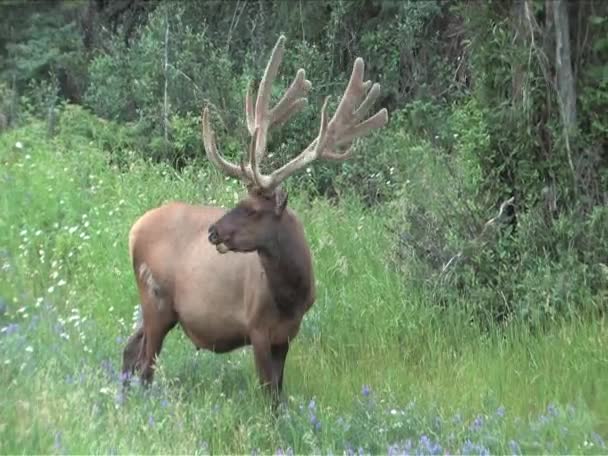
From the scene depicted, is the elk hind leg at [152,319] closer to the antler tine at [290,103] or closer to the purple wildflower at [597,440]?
the antler tine at [290,103]

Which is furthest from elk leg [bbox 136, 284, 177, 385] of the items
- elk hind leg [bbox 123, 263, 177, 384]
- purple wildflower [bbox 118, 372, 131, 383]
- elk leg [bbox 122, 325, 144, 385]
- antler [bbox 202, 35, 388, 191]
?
antler [bbox 202, 35, 388, 191]

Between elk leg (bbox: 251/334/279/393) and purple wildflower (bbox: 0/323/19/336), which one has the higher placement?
purple wildflower (bbox: 0/323/19/336)

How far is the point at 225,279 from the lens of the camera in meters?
7.82

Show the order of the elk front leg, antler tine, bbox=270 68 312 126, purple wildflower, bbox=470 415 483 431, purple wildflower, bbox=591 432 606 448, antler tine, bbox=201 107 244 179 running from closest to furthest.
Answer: purple wildflower, bbox=591 432 606 448 < purple wildflower, bbox=470 415 483 431 < the elk front leg < antler tine, bbox=201 107 244 179 < antler tine, bbox=270 68 312 126

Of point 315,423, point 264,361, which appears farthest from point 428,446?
point 264,361

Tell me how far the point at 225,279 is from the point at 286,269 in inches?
20.7

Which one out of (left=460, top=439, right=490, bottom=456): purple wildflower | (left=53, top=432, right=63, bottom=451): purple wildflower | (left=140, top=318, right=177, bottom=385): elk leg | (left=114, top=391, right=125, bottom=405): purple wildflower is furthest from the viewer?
(left=140, top=318, right=177, bottom=385): elk leg

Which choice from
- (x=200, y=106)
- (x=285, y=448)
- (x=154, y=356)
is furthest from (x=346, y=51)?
(x=285, y=448)

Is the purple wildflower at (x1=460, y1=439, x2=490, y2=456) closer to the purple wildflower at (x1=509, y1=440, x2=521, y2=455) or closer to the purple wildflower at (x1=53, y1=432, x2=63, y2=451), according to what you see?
the purple wildflower at (x1=509, y1=440, x2=521, y2=455)

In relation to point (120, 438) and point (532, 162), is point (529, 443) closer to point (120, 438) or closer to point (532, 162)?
point (120, 438)

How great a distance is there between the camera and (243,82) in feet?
50.4

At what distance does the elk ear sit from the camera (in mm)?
7477

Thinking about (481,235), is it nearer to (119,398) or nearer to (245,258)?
(245,258)

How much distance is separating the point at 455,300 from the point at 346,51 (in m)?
7.57
